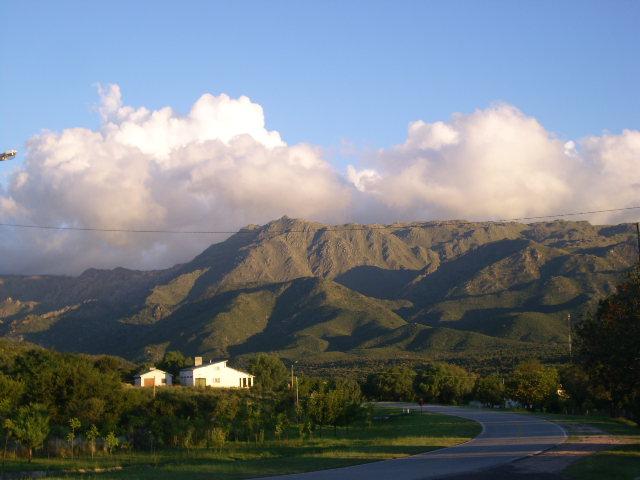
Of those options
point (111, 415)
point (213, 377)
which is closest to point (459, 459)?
point (111, 415)

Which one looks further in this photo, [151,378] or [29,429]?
[151,378]

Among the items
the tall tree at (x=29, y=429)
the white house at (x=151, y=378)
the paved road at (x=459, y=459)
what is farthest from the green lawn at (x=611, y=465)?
the white house at (x=151, y=378)

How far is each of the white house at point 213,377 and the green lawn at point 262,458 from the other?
179ft

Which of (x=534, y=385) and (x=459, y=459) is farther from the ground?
(x=534, y=385)

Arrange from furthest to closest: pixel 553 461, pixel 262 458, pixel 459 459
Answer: pixel 262 458 → pixel 459 459 → pixel 553 461

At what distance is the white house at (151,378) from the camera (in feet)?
304

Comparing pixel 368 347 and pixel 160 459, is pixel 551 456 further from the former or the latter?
pixel 368 347

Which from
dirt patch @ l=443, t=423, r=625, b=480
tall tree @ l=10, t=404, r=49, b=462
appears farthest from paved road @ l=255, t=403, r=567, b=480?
tall tree @ l=10, t=404, r=49, b=462

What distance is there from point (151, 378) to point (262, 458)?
217 feet

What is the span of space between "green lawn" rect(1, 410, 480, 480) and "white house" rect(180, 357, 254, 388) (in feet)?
179

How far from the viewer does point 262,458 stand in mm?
31203

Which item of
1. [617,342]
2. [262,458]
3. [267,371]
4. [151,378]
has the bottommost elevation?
[262,458]

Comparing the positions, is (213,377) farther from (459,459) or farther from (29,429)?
(459,459)

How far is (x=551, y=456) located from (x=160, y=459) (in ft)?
54.8
